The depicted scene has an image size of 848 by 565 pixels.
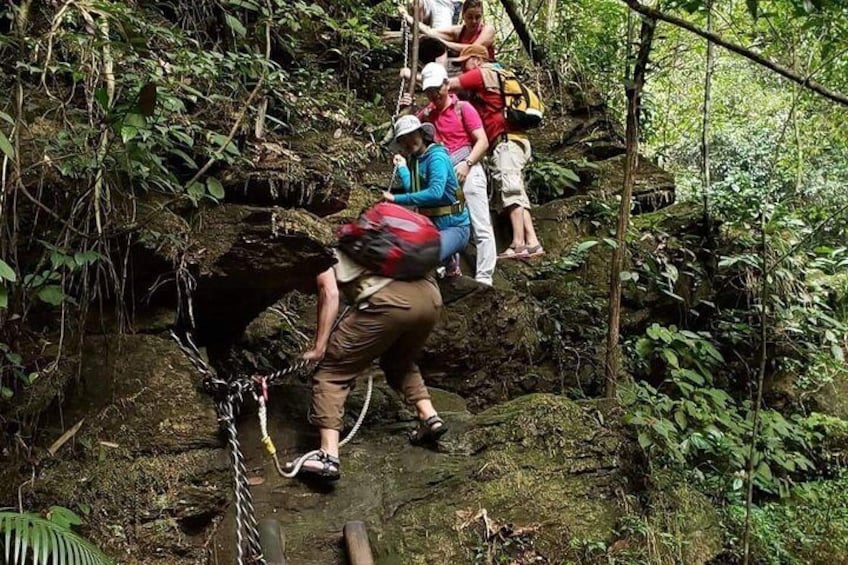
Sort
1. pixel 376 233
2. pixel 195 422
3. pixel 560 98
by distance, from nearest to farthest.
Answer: pixel 195 422 → pixel 376 233 → pixel 560 98

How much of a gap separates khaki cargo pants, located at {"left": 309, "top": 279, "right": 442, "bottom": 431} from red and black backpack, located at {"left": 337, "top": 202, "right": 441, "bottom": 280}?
115 mm

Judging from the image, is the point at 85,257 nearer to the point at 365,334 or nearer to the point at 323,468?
the point at 365,334

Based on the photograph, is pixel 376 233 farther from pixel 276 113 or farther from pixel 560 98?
pixel 560 98

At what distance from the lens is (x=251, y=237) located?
14.2 ft

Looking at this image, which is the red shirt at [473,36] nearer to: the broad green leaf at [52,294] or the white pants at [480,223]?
the white pants at [480,223]

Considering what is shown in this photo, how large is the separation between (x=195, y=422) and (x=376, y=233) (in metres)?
1.44

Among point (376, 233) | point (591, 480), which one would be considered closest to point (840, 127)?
point (591, 480)

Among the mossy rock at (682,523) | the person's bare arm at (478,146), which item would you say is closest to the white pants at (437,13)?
the person's bare arm at (478,146)

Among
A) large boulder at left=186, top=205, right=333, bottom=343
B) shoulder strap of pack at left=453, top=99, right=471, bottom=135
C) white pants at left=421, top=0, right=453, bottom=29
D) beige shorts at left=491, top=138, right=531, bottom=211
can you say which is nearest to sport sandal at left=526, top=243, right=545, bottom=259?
beige shorts at left=491, top=138, right=531, bottom=211

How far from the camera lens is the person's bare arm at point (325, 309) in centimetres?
460

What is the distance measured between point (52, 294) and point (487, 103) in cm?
423

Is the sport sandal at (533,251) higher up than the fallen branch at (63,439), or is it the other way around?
the sport sandal at (533,251)

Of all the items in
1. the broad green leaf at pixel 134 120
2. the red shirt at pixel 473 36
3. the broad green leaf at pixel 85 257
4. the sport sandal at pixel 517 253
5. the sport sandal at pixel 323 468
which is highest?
the red shirt at pixel 473 36

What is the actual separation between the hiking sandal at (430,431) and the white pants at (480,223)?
188cm
